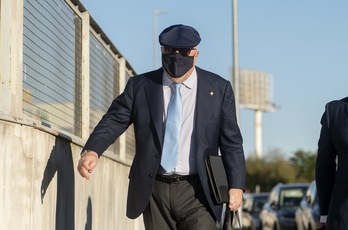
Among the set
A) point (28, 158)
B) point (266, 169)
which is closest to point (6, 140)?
point (28, 158)

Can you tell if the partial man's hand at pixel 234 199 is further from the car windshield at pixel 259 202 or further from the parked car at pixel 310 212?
the car windshield at pixel 259 202

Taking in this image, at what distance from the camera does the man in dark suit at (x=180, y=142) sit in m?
6.95

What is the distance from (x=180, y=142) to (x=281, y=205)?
2136cm

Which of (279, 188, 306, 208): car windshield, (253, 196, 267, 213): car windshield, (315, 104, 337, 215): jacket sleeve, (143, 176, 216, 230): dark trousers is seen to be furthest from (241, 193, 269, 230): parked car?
(315, 104, 337, 215): jacket sleeve

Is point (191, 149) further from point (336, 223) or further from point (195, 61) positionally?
point (336, 223)

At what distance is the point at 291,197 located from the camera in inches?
1124

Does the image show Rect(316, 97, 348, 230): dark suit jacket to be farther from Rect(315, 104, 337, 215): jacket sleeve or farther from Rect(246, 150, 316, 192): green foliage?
Rect(246, 150, 316, 192): green foliage

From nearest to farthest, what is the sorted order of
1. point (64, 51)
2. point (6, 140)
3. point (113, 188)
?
point (6, 140) < point (64, 51) < point (113, 188)

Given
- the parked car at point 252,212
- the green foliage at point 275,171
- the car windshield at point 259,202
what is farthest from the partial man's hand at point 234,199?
the green foliage at point 275,171

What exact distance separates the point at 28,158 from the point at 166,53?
1041 millimetres

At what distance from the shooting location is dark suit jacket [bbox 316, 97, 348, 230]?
620cm

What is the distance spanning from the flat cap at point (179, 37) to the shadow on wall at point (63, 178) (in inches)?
46.0

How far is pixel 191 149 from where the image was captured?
23.0 ft

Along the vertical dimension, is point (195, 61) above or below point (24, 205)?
above
